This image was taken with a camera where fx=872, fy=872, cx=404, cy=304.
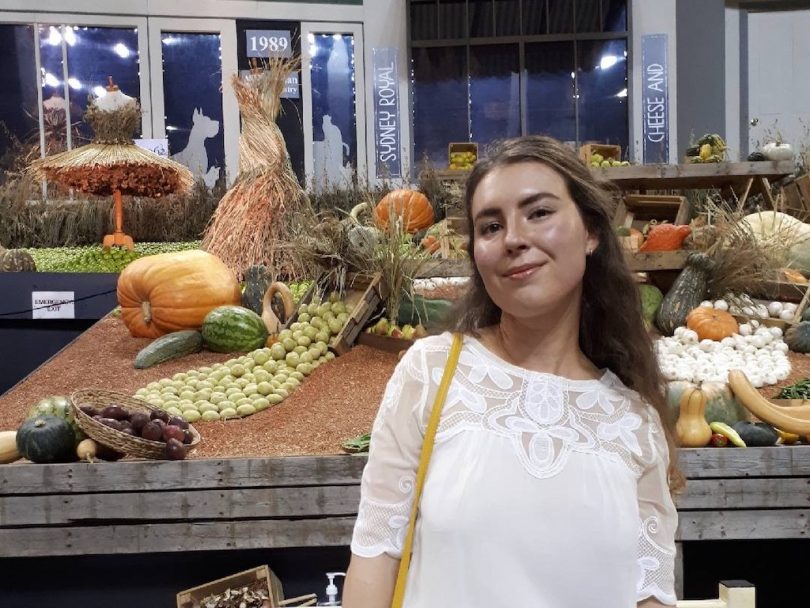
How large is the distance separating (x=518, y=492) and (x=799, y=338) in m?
3.06

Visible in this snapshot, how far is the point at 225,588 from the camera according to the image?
2.55m

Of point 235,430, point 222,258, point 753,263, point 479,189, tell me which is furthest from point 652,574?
point 222,258

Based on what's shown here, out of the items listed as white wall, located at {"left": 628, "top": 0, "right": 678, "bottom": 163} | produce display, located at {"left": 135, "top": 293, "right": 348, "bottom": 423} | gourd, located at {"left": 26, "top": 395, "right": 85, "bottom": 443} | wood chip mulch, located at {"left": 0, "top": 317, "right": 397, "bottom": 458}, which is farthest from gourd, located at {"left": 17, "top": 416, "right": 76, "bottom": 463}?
white wall, located at {"left": 628, "top": 0, "right": 678, "bottom": 163}

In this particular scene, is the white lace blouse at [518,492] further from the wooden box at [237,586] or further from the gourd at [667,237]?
the gourd at [667,237]

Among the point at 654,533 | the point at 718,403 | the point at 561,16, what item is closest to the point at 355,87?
the point at 561,16

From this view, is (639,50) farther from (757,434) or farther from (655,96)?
(757,434)

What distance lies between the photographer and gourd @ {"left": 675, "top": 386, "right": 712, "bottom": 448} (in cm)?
257

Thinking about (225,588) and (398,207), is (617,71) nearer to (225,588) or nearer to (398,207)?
(398,207)

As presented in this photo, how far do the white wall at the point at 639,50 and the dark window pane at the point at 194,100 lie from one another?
4.05m

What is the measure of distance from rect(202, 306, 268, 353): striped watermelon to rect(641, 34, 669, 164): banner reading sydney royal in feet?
18.5

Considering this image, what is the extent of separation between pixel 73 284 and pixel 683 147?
6113mm

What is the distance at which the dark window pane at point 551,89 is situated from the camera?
9680 millimetres

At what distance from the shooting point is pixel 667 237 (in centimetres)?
430

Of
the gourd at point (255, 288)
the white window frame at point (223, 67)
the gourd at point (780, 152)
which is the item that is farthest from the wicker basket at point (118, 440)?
the white window frame at point (223, 67)
